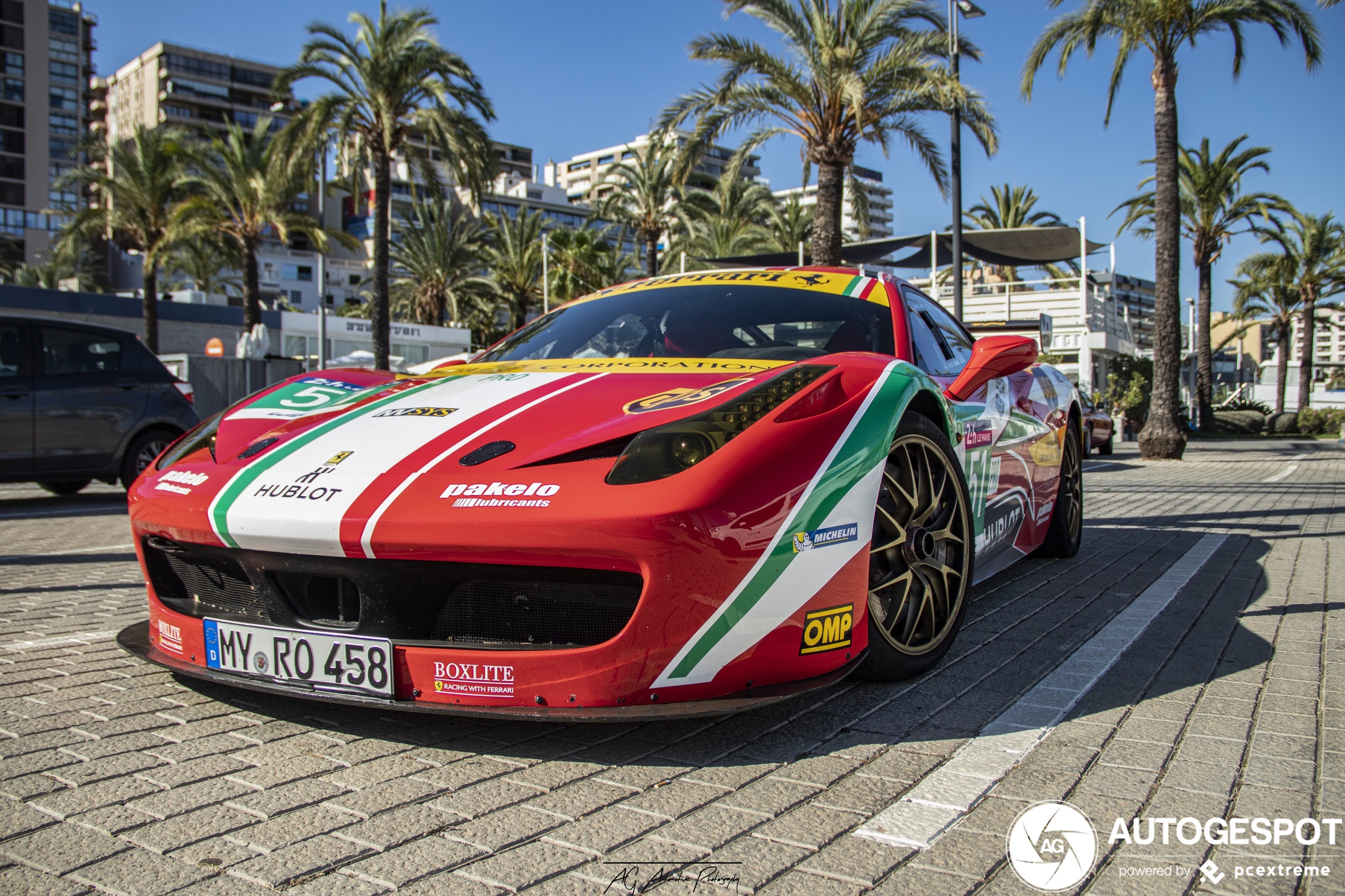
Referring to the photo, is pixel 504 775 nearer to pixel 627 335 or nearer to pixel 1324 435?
pixel 627 335

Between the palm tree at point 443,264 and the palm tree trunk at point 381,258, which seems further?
the palm tree at point 443,264

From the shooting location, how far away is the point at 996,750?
2346mm

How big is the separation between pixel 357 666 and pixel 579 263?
36.4 m

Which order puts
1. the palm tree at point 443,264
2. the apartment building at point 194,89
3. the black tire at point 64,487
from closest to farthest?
the black tire at point 64,487, the palm tree at point 443,264, the apartment building at point 194,89

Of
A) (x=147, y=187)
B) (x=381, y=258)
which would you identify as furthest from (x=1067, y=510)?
(x=147, y=187)

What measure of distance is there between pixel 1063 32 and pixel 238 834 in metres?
20.1

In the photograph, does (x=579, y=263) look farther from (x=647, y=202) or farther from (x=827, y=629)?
(x=827, y=629)

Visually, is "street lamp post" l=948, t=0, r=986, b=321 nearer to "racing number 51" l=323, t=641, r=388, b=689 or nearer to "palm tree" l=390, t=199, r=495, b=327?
"racing number 51" l=323, t=641, r=388, b=689

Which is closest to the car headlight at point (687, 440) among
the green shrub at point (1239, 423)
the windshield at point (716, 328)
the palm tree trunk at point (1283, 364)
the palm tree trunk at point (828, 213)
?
the windshield at point (716, 328)

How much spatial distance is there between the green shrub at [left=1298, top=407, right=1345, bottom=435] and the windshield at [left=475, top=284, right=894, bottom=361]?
1527 inches

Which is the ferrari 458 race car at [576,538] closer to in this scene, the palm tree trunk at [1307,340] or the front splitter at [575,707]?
the front splitter at [575,707]

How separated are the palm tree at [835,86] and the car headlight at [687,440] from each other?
43.7ft

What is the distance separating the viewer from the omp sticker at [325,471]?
227 cm
